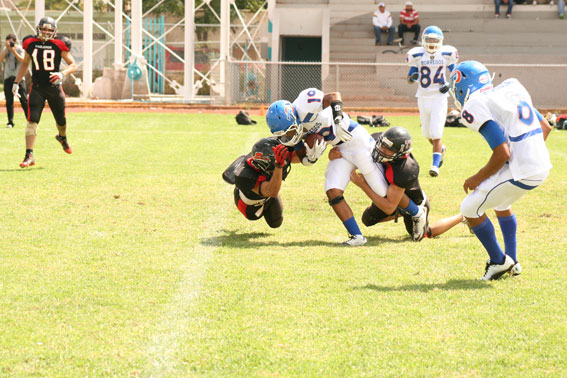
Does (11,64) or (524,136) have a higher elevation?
(11,64)

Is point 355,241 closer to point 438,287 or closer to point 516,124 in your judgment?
point 438,287

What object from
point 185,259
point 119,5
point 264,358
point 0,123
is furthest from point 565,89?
point 264,358

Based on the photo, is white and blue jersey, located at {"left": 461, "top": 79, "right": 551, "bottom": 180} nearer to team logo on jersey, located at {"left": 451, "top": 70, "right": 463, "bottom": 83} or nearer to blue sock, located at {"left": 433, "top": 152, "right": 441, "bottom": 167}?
team logo on jersey, located at {"left": 451, "top": 70, "right": 463, "bottom": 83}

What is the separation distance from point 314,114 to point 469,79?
149 centimetres

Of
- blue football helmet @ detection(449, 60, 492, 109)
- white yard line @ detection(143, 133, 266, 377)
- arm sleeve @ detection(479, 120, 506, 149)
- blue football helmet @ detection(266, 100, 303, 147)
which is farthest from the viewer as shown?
blue football helmet @ detection(266, 100, 303, 147)

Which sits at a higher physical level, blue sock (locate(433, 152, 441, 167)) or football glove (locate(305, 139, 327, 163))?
football glove (locate(305, 139, 327, 163))

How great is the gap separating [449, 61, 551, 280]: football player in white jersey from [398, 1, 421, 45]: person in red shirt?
23.7 m

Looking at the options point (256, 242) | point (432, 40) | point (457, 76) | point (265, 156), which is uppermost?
point (432, 40)

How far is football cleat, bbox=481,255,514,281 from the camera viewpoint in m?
5.11

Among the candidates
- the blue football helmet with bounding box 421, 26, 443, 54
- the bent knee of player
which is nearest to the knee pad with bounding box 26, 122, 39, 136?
the blue football helmet with bounding box 421, 26, 443, 54

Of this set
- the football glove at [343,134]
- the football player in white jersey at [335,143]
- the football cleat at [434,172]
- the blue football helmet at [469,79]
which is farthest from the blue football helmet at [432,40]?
the blue football helmet at [469,79]

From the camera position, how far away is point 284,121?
5906mm

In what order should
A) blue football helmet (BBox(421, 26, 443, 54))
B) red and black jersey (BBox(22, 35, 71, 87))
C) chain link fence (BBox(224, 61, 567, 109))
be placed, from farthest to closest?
chain link fence (BBox(224, 61, 567, 109))
blue football helmet (BBox(421, 26, 443, 54))
red and black jersey (BBox(22, 35, 71, 87))

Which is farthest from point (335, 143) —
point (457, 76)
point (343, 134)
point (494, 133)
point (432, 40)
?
point (432, 40)
